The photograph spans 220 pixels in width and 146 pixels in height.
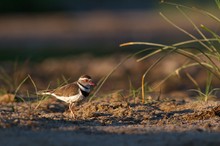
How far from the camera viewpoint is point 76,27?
90.5ft

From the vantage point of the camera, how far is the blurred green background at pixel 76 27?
2083cm

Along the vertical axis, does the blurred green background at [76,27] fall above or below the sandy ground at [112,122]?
above

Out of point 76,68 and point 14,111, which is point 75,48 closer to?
point 76,68

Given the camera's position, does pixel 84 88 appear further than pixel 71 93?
Yes

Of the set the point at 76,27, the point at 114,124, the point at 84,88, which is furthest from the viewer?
the point at 76,27

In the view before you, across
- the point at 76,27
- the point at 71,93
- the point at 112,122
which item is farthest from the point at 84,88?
the point at 76,27

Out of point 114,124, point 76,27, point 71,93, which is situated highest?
point 76,27

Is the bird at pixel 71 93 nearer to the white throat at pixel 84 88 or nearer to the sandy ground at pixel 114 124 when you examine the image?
the white throat at pixel 84 88

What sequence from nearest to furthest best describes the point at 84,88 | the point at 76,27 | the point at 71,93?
1. the point at 71,93
2. the point at 84,88
3. the point at 76,27

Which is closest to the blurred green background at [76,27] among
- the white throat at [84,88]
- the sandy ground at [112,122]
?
the sandy ground at [112,122]

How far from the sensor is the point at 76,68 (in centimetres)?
1582

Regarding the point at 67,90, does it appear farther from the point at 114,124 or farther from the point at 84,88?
the point at 114,124

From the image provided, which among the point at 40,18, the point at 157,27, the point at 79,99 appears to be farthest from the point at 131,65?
the point at 40,18

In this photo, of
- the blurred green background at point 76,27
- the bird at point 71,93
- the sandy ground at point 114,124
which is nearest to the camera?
the sandy ground at point 114,124
